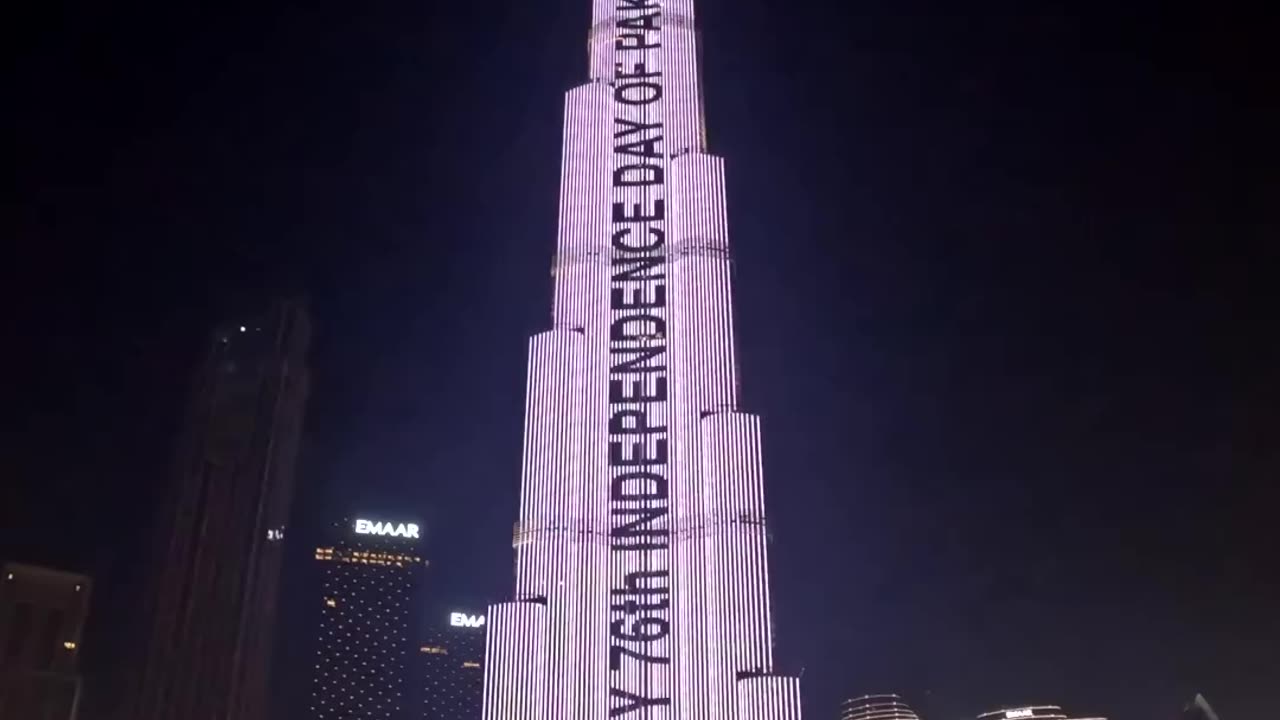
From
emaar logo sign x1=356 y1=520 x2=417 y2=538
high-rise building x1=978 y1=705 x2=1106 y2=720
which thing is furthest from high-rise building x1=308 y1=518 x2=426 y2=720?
high-rise building x1=978 y1=705 x2=1106 y2=720

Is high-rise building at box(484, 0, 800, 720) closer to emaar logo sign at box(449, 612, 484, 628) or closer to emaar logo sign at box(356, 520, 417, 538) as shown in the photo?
emaar logo sign at box(356, 520, 417, 538)

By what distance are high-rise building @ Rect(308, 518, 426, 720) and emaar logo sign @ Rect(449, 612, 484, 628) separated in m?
4.58

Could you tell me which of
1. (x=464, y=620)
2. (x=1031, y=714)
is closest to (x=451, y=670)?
(x=464, y=620)

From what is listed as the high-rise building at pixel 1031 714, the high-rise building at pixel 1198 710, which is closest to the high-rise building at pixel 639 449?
the high-rise building at pixel 1198 710

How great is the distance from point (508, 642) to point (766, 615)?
166 inches

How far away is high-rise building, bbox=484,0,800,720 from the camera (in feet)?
53.6

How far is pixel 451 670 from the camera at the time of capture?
7331cm

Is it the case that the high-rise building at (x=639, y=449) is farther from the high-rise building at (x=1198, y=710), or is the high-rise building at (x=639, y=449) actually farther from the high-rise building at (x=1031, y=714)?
the high-rise building at (x=1031, y=714)

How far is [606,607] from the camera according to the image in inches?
659

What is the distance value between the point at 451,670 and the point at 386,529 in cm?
1132

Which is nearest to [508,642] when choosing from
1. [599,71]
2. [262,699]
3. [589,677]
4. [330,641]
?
[589,677]

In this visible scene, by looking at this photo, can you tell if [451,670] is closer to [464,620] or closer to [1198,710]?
[464,620]

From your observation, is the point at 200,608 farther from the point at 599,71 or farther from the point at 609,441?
the point at 599,71

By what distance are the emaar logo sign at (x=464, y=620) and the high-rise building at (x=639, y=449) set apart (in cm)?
6055
